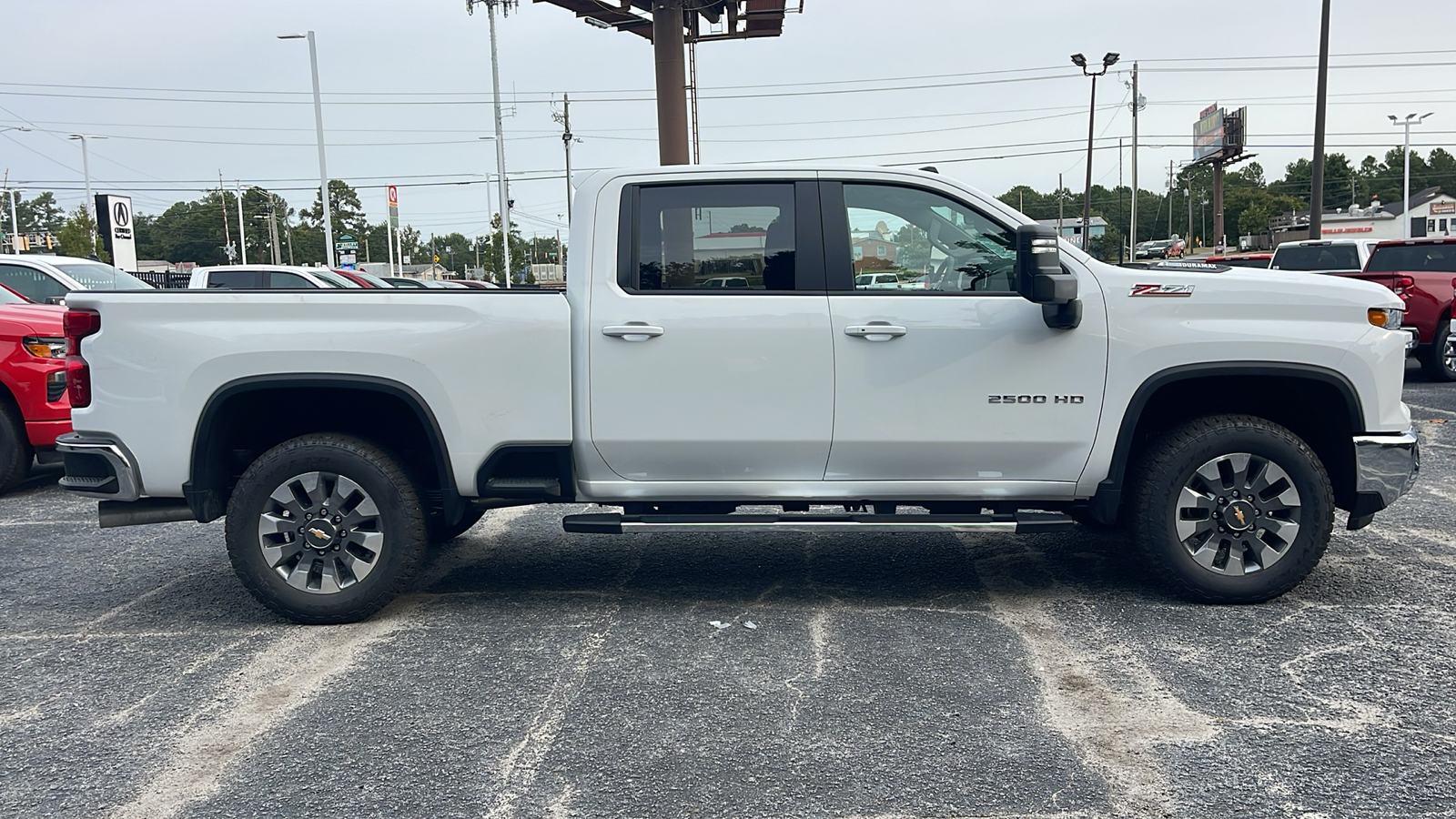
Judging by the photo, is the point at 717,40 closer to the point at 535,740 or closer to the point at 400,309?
the point at 400,309

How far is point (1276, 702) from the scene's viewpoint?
3.89 m

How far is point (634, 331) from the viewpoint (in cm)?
480

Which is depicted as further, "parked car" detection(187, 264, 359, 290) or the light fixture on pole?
the light fixture on pole

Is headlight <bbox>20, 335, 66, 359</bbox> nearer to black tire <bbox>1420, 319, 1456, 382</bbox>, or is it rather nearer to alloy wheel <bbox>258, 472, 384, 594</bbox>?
alloy wheel <bbox>258, 472, 384, 594</bbox>

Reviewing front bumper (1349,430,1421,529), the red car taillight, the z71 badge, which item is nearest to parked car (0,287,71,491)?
the red car taillight

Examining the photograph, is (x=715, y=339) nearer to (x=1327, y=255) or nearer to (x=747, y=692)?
(x=747, y=692)

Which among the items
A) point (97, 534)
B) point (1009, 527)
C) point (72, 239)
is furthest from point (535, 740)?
point (72, 239)

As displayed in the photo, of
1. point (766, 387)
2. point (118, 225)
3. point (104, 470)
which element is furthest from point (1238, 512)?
point (118, 225)

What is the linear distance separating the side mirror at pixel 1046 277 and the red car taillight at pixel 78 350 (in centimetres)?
401

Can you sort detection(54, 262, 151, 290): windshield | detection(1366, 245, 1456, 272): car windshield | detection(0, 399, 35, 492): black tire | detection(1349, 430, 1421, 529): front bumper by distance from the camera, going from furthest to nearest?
detection(1366, 245, 1456, 272): car windshield, detection(54, 262, 151, 290): windshield, detection(0, 399, 35, 492): black tire, detection(1349, 430, 1421, 529): front bumper

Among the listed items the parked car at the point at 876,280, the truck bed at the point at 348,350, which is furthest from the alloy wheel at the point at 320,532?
the parked car at the point at 876,280

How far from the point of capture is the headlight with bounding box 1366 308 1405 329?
4.86m

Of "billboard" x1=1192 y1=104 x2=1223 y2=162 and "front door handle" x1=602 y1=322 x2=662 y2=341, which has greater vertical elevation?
"billboard" x1=1192 y1=104 x2=1223 y2=162

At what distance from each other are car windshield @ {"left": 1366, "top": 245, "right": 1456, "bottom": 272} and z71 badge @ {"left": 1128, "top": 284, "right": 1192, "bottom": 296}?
36.1 feet
